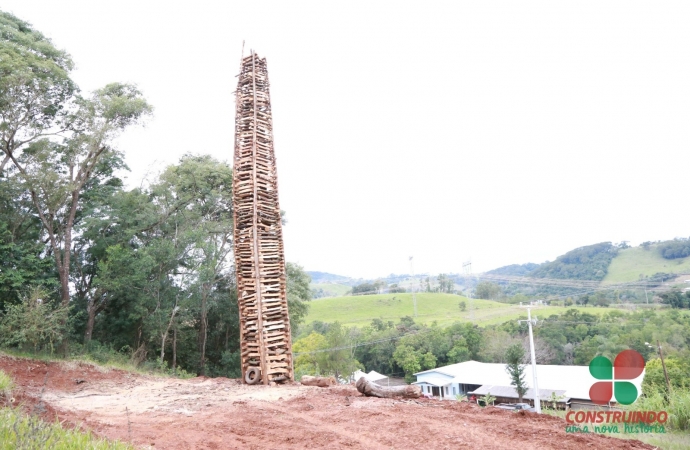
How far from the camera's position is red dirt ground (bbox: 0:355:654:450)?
8.53ft

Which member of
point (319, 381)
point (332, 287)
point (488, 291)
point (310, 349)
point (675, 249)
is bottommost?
point (310, 349)

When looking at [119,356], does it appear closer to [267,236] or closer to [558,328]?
[267,236]

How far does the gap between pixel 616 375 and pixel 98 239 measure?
13386 millimetres

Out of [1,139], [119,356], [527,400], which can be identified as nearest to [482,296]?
[527,400]

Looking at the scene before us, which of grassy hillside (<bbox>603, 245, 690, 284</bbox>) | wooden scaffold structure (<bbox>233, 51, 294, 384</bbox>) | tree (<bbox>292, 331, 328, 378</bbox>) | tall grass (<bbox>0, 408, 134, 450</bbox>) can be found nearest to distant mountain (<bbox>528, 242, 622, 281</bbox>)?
grassy hillside (<bbox>603, 245, 690, 284</bbox>)

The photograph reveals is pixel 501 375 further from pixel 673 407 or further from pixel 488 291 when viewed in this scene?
pixel 673 407

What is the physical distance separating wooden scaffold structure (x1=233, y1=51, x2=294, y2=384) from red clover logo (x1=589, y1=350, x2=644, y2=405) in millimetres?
4267

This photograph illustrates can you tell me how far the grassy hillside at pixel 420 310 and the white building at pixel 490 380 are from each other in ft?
20.2

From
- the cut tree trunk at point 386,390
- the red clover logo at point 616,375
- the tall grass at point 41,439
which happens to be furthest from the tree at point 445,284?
the tall grass at point 41,439

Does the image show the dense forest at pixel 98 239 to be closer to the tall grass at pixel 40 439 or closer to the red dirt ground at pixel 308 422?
the red dirt ground at pixel 308 422

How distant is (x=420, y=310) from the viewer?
31.7 m

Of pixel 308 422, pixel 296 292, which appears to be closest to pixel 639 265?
pixel 296 292

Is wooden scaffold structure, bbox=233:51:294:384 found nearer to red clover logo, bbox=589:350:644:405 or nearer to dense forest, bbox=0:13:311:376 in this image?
red clover logo, bbox=589:350:644:405

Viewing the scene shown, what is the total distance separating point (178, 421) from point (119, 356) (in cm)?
878
